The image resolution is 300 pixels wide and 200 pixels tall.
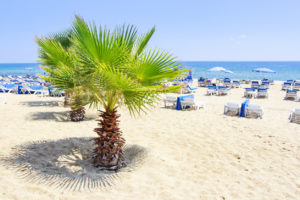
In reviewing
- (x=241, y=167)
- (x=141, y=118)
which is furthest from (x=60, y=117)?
(x=241, y=167)

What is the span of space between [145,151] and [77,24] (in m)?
2.78

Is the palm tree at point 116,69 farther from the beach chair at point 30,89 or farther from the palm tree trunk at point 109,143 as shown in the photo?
the beach chair at point 30,89

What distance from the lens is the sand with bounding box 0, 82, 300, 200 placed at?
120 inches

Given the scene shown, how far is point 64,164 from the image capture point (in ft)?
12.6

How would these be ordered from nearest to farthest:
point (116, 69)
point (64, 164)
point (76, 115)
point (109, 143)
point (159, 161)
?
point (116, 69) → point (109, 143) → point (64, 164) → point (159, 161) → point (76, 115)

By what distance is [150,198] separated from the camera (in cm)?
289

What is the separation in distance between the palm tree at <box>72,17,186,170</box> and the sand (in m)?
0.86

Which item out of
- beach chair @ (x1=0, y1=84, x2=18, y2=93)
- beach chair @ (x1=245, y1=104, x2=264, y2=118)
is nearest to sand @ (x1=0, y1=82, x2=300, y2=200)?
beach chair @ (x1=245, y1=104, x2=264, y2=118)

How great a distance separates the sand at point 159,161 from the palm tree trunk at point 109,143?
0.70ft

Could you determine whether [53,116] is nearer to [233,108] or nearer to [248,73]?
[233,108]

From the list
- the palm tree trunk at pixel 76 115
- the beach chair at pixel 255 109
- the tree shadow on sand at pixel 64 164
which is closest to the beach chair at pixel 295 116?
the beach chair at pixel 255 109

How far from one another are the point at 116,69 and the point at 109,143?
1314mm

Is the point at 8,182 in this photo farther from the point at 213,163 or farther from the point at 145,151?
the point at 213,163

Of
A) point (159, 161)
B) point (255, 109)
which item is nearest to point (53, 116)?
point (159, 161)
